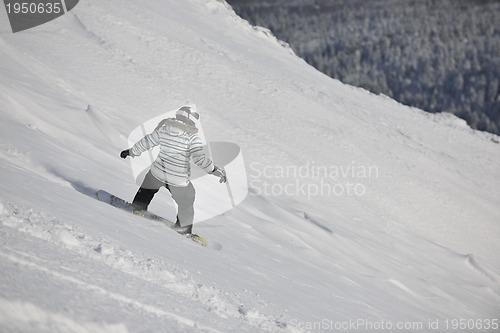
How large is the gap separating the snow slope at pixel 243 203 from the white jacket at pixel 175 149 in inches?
30.8

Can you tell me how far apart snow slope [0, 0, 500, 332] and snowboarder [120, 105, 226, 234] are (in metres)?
0.67

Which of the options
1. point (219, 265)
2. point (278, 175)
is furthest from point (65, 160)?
point (278, 175)

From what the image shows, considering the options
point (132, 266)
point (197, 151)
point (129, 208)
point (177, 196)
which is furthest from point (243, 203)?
point (132, 266)

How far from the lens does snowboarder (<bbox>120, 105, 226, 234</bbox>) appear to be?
623 centimetres

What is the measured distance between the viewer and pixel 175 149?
20.6 feet

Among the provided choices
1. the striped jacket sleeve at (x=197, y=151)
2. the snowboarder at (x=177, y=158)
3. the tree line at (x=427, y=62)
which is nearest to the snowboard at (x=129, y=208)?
the snowboarder at (x=177, y=158)

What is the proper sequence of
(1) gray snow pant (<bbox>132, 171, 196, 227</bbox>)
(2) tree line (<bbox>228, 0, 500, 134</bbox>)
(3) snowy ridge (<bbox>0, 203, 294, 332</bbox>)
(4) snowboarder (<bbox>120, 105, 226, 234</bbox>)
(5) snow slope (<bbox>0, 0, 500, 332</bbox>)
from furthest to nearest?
(2) tree line (<bbox>228, 0, 500, 134</bbox>), (1) gray snow pant (<bbox>132, 171, 196, 227</bbox>), (4) snowboarder (<bbox>120, 105, 226, 234</bbox>), (5) snow slope (<bbox>0, 0, 500, 332</bbox>), (3) snowy ridge (<bbox>0, 203, 294, 332</bbox>)

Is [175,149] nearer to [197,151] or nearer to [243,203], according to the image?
[197,151]

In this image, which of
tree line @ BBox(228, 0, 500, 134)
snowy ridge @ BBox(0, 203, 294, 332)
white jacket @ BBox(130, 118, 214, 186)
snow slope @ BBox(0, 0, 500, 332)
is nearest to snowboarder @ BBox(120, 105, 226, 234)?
white jacket @ BBox(130, 118, 214, 186)

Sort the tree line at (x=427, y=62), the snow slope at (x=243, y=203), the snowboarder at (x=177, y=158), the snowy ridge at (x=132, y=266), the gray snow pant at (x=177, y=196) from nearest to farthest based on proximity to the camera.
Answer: the snowy ridge at (x=132, y=266) < the snow slope at (x=243, y=203) < the snowboarder at (x=177, y=158) < the gray snow pant at (x=177, y=196) < the tree line at (x=427, y=62)

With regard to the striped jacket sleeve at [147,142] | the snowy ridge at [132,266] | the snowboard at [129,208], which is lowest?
the snowboard at [129,208]

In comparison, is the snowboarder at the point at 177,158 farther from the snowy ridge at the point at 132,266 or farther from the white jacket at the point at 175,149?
the snowy ridge at the point at 132,266

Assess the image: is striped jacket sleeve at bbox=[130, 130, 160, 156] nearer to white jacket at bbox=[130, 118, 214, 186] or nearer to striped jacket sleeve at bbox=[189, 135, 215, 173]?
white jacket at bbox=[130, 118, 214, 186]

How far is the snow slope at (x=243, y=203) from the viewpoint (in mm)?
3625
